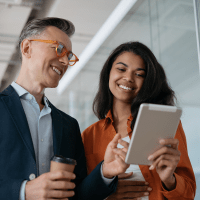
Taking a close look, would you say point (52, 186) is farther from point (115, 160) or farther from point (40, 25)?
point (40, 25)

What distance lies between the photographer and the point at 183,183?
162 cm

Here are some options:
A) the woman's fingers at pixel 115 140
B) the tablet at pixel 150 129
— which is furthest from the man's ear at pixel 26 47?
the tablet at pixel 150 129

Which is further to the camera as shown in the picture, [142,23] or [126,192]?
[142,23]

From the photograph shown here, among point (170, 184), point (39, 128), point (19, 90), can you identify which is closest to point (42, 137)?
point (39, 128)

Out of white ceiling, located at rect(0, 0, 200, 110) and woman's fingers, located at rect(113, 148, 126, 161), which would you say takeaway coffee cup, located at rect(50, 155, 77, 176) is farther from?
white ceiling, located at rect(0, 0, 200, 110)

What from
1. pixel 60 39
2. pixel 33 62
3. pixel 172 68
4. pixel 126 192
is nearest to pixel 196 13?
pixel 172 68

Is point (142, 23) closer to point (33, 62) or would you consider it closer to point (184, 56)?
point (184, 56)

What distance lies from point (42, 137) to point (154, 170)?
2.51 feet

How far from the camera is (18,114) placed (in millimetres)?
1562

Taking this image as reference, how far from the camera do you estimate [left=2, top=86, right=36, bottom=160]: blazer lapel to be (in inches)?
58.4

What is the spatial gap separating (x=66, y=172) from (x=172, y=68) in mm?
1869

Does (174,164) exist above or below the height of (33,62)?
below

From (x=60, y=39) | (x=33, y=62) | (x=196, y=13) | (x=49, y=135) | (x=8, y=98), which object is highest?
(x=196, y=13)

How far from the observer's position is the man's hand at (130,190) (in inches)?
66.7
